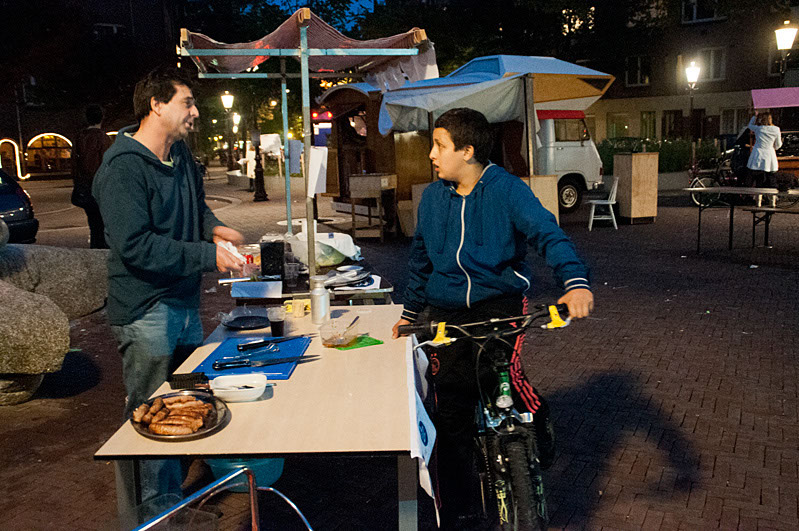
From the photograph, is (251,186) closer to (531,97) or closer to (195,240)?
(531,97)

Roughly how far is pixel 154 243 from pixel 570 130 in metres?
15.4

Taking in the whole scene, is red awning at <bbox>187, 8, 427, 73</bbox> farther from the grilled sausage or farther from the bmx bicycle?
the grilled sausage

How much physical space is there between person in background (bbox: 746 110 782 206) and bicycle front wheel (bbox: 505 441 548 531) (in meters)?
15.1

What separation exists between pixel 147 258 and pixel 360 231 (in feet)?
37.6

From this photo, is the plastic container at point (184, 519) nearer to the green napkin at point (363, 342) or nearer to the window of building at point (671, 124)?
the green napkin at point (363, 342)

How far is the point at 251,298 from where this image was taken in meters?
4.48

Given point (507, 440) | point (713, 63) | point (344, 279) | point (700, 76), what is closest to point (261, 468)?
point (344, 279)

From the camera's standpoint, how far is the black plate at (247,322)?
377 centimetres

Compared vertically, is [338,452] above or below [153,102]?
below

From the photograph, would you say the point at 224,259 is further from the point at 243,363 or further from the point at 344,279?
the point at 344,279

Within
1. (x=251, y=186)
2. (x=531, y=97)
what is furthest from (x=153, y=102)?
(x=251, y=186)

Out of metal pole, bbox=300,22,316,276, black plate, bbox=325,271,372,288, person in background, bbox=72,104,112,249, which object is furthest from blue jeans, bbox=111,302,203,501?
person in background, bbox=72,104,112,249

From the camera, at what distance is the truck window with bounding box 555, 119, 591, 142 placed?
1703cm

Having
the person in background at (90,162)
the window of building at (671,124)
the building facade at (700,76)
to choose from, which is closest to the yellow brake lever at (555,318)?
the person in background at (90,162)
